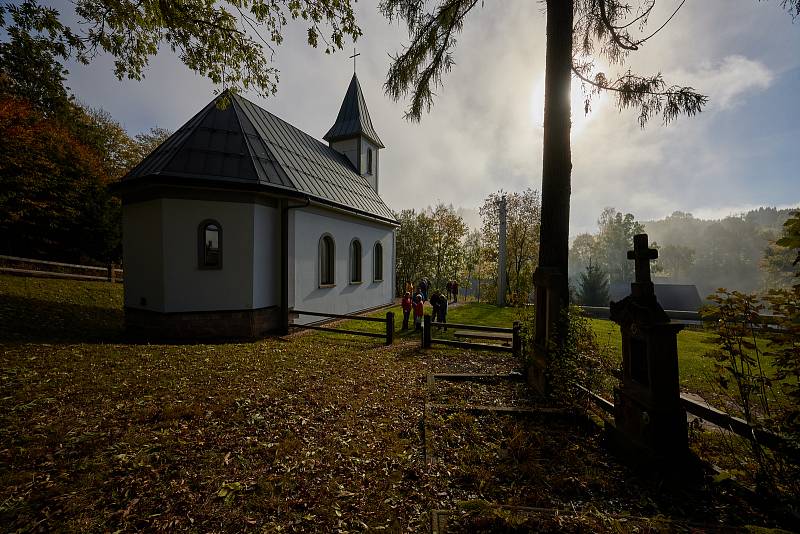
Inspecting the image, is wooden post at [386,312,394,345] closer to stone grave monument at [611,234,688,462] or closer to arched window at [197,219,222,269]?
arched window at [197,219,222,269]

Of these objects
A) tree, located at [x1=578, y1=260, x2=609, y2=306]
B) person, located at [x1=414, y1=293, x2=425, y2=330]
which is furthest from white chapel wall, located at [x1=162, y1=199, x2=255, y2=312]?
tree, located at [x1=578, y1=260, x2=609, y2=306]

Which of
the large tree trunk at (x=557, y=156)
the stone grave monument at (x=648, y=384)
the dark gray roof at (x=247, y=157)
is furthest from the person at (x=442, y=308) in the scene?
the stone grave monument at (x=648, y=384)

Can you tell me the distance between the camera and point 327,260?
13117 mm

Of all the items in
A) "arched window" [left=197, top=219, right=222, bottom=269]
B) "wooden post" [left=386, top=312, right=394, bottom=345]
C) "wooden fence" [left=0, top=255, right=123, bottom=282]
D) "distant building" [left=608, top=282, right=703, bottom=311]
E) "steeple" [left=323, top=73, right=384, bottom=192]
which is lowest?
"distant building" [left=608, top=282, right=703, bottom=311]

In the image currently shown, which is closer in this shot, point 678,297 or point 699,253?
point 678,297

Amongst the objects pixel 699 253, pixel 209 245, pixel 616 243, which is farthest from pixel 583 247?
pixel 209 245

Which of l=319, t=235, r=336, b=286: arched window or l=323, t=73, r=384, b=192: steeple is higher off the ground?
l=323, t=73, r=384, b=192: steeple

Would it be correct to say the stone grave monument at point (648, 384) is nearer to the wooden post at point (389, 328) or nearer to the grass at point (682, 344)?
the grass at point (682, 344)

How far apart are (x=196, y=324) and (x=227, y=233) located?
2871 millimetres

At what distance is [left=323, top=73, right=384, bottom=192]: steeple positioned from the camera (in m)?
19.1

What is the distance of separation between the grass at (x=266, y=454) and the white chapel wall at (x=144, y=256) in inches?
121

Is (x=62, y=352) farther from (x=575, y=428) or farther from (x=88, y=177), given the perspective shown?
(x=88, y=177)

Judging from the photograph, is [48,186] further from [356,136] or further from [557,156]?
[557,156]

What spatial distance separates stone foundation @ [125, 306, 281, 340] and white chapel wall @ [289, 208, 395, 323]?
4.92ft
